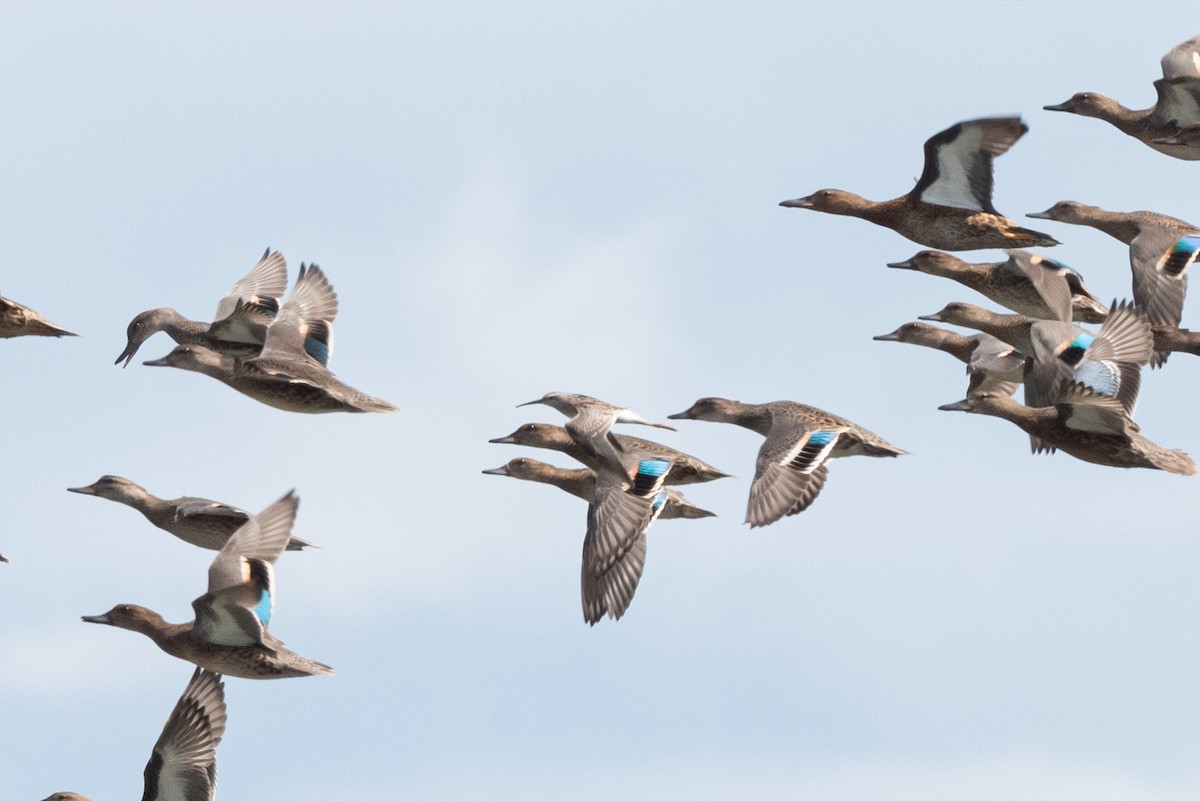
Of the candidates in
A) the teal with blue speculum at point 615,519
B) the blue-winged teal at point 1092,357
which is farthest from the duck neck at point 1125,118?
the teal with blue speculum at point 615,519

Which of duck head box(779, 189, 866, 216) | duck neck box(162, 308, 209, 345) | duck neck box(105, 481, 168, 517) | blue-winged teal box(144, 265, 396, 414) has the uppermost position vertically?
duck head box(779, 189, 866, 216)

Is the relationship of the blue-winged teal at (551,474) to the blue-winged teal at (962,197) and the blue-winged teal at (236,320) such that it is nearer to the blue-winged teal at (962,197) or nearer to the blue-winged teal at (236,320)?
the blue-winged teal at (236,320)

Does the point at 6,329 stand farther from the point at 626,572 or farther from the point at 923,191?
the point at 923,191

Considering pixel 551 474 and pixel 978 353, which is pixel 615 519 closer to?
pixel 551 474

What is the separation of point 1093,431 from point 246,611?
6.75 m

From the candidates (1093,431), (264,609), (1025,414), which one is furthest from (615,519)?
(1093,431)

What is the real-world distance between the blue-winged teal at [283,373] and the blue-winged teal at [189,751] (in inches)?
109

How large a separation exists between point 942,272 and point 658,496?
4.71 m

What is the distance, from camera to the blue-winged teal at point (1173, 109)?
25.5 m

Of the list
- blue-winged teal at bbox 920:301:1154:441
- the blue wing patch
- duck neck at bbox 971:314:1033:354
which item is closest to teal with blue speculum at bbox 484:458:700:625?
the blue wing patch

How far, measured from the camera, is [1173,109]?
2586 centimetres

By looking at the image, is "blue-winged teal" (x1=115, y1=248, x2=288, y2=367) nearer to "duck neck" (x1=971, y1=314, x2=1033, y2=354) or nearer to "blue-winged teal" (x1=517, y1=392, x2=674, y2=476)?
"blue-winged teal" (x1=517, y1=392, x2=674, y2=476)

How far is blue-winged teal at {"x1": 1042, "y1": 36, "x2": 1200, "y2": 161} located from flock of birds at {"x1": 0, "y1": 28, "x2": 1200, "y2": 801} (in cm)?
2

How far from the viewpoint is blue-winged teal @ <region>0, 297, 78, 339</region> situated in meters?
22.0
